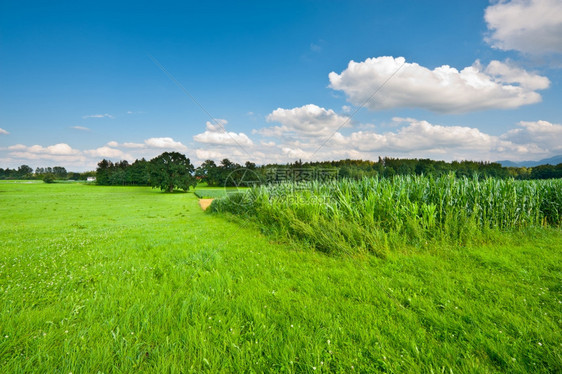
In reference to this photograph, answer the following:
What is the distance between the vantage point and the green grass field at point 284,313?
8.09ft

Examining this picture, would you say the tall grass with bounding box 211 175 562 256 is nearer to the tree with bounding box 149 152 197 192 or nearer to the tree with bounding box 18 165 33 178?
the tree with bounding box 149 152 197 192

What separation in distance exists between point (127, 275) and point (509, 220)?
12.6 m

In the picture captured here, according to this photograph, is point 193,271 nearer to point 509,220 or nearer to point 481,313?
point 481,313

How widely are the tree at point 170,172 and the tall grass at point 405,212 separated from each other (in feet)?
140

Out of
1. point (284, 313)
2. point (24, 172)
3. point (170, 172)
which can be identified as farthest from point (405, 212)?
point (24, 172)

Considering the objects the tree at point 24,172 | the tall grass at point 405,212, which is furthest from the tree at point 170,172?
the tree at point 24,172

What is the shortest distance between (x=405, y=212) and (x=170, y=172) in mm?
50913

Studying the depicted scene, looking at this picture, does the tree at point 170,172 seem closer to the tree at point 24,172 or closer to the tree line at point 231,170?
the tree line at point 231,170

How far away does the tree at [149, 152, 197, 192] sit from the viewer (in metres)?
47.8

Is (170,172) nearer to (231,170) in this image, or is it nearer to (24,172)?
(231,170)

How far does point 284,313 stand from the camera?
3.30 m

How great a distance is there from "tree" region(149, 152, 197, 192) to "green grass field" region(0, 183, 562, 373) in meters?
45.4

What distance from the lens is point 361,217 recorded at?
25.5ft

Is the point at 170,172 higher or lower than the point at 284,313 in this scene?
higher
